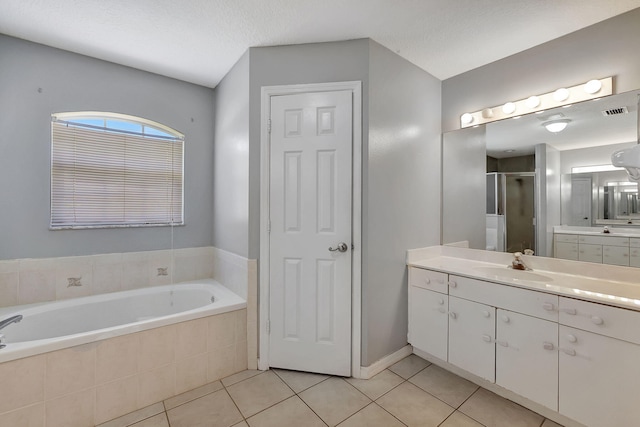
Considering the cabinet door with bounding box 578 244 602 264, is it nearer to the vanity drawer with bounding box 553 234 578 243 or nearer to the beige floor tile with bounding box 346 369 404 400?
the vanity drawer with bounding box 553 234 578 243

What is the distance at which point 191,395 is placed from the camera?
6.00 feet

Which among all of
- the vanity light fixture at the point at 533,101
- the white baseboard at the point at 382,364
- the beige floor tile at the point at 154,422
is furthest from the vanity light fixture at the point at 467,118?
the beige floor tile at the point at 154,422

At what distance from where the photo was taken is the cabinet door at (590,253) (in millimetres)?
1760

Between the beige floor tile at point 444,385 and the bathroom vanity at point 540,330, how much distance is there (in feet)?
0.22

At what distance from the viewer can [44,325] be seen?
2008 mm

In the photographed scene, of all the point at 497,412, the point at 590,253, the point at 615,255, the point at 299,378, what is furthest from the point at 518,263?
the point at 299,378

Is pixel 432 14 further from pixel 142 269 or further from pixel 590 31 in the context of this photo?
pixel 142 269

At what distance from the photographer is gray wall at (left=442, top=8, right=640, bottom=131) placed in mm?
1654

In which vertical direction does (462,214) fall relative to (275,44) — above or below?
below

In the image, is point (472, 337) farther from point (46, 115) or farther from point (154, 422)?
point (46, 115)

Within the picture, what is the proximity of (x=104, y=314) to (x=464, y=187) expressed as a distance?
3.31 metres

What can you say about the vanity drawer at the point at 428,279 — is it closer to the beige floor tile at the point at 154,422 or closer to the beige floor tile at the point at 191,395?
the beige floor tile at the point at 191,395

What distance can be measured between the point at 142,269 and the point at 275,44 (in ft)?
7.54

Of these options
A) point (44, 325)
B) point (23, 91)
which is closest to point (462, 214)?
point (44, 325)
